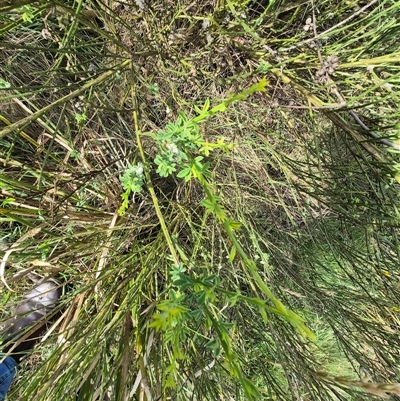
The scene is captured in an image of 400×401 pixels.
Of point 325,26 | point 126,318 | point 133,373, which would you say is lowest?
point 133,373

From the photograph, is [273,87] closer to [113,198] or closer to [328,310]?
[113,198]

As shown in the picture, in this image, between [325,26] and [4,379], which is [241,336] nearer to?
[4,379]

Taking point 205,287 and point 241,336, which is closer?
point 205,287

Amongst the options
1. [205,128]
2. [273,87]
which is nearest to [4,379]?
[205,128]

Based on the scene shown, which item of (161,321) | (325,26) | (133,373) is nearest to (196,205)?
(133,373)

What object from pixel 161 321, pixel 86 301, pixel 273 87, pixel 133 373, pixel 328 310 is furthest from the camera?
pixel 328 310

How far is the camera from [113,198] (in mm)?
1321

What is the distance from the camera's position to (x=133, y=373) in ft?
3.47

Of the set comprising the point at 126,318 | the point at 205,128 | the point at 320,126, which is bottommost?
the point at 126,318

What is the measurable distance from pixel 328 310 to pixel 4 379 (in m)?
1.20

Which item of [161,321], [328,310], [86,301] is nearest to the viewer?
[161,321]

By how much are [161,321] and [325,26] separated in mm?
1187

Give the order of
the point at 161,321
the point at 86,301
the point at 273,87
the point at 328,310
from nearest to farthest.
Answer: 1. the point at 161,321
2. the point at 86,301
3. the point at 273,87
4. the point at 328,310

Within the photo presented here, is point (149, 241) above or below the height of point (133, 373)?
above
